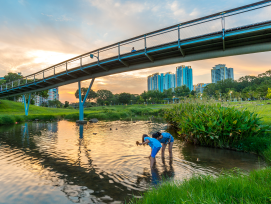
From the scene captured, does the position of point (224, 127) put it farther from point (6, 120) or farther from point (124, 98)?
point (124, 98)

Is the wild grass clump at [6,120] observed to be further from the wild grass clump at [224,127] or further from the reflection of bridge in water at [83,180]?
the wild grass clump at [224,127]

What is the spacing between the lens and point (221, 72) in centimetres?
16988

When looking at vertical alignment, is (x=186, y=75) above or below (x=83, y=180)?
above

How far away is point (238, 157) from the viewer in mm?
7668

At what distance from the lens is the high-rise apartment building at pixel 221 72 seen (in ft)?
547

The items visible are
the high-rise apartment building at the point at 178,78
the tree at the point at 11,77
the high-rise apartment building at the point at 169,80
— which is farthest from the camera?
the high-rise apartment building at the point at 169,80

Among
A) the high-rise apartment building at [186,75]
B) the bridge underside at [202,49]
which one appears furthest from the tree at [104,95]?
the high-rise apartment building at [186,75]

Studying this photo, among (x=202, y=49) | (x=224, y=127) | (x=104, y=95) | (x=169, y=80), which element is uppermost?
(x=169, y=80)

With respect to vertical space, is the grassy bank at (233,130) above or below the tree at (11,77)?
below

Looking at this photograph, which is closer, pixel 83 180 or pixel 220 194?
pixel 220 194

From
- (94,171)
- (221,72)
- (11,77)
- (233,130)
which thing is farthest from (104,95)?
(221,72)

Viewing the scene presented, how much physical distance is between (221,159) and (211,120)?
2.47 meters

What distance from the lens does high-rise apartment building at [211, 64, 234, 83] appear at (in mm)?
166625

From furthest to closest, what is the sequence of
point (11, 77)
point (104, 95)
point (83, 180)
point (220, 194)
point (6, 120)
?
point (104, 95)
point (11, 77)
point (6, 120)
point (83, 180)
point (220, 194)
